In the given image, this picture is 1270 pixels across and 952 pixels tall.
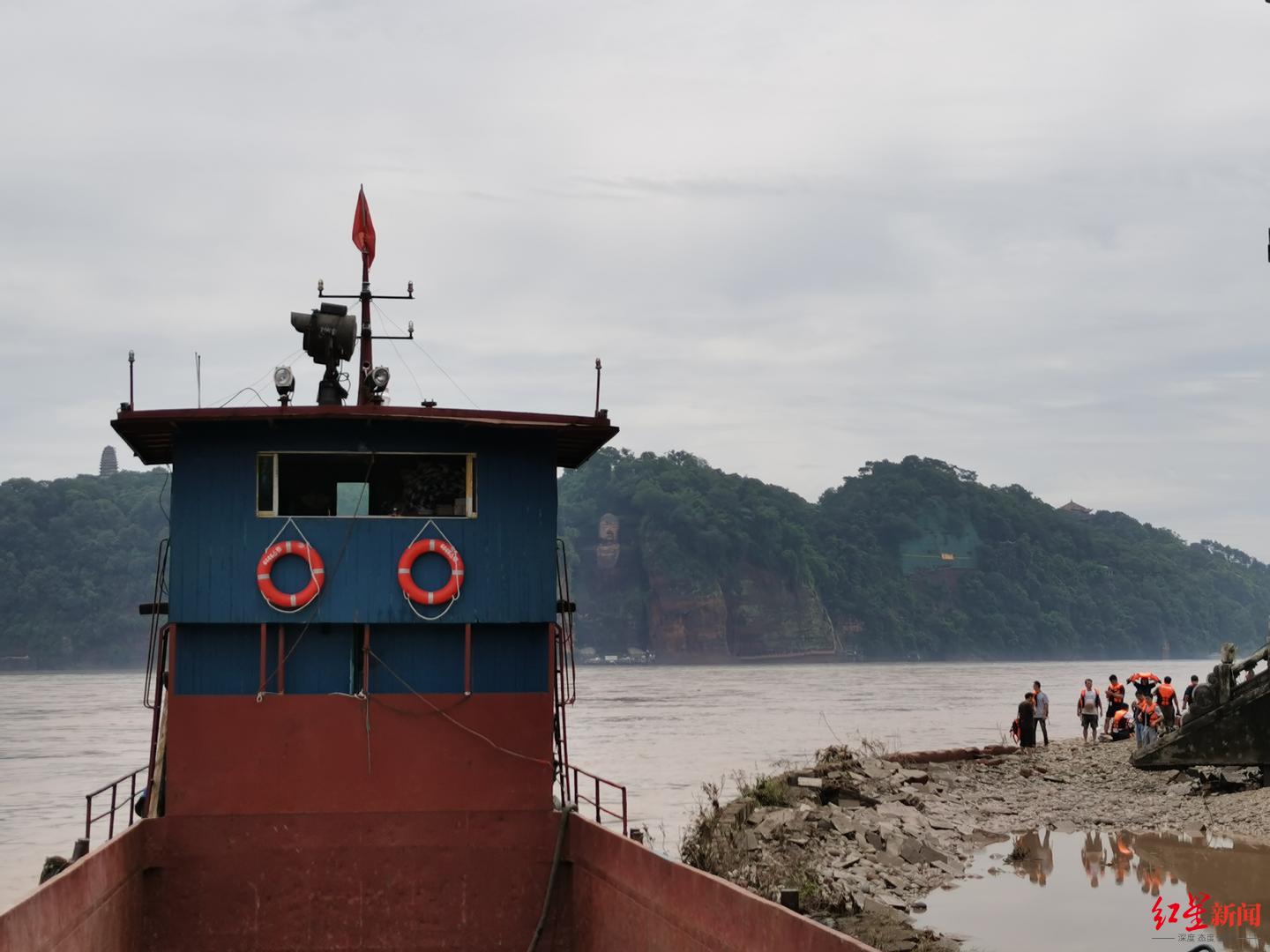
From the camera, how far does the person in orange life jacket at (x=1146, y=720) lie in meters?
31.5

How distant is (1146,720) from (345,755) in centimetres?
2180

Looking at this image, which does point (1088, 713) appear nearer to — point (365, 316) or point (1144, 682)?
point (1144, 682)

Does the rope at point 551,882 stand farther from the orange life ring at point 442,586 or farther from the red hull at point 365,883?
the orange life ring at point 442,586

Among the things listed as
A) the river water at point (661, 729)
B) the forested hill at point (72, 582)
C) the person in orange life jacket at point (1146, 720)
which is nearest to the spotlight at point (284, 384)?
the river water at point (661, 729)

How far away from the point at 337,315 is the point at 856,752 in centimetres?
1855

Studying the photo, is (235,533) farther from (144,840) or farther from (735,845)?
(735,845)

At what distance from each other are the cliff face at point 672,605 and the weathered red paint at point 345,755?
162344 millimetres

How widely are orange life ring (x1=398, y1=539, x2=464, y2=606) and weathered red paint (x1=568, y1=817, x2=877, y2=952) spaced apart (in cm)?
277

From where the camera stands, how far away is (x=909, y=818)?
82.6ft

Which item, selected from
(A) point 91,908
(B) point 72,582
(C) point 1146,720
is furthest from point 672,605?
(A) point 91,908

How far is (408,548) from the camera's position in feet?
50.2

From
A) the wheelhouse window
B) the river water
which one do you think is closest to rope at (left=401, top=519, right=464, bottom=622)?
the wheelhouse window

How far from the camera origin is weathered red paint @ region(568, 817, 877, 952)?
10.3m

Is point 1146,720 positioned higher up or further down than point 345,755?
further down
